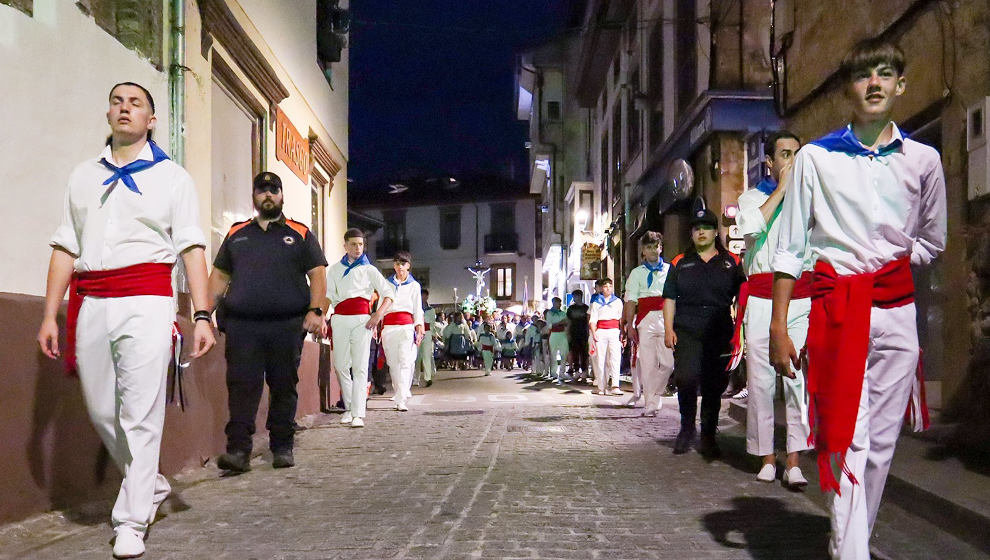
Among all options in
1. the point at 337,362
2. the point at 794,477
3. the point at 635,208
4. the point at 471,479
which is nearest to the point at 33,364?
the point at 471,479

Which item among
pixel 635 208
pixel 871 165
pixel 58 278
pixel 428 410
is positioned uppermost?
pixel 635 208

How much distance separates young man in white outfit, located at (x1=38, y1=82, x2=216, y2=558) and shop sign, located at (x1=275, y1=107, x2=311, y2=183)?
7011 mm

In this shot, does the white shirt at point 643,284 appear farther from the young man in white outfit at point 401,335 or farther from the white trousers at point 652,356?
the young man in white outfit at point 401,335

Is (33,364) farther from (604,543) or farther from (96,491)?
(604,543)

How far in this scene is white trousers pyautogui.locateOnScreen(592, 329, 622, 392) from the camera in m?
15.5

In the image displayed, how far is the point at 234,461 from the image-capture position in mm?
6391

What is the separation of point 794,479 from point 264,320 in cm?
369

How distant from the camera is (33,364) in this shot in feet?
15.2

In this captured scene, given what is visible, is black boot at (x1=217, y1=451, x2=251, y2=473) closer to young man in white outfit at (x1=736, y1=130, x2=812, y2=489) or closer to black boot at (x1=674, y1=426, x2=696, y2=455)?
black boot at (x1=674, y1=426, x2=696, y2=455)

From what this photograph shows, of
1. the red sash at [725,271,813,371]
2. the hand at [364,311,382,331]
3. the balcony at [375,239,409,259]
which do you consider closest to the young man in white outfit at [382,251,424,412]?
the hand at [364,311,382,331]

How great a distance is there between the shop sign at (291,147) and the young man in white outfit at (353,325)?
203cm

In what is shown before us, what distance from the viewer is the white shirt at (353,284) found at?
1002 cm

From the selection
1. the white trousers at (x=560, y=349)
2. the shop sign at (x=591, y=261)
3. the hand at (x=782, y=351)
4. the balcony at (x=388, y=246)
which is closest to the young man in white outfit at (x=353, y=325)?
the hand at (x=782, y=351)

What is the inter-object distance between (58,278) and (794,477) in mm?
4261
